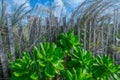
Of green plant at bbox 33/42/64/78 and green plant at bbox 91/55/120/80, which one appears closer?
green plant at bbox 33/42/64/78

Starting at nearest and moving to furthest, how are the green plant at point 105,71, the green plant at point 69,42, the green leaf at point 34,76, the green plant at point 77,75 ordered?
the green leaf at point 34,76 < the green plant at point 77,75 < the green plant at point 105,71 < the green plant at point 69,42

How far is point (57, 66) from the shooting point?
3.98 m

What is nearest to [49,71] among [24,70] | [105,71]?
[24,70]

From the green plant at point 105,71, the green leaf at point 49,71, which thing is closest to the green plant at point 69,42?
the green plant at point 105,71

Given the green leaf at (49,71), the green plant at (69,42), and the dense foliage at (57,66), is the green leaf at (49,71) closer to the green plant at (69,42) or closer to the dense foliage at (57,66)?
the dense foliage at (57,66)

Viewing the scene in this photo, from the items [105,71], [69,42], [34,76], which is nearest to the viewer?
[34,76]

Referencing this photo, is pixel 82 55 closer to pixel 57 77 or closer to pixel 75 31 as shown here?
pixel 57 77

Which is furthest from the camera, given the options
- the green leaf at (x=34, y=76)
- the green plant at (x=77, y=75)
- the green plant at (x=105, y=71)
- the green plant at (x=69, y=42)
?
the green plant at (x=69, y=42)

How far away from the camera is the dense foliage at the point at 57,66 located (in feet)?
12.9

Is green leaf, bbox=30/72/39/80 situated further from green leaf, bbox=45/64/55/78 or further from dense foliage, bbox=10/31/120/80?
green leaf, bbox=45/64/55/78

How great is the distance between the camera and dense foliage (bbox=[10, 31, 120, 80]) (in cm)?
394

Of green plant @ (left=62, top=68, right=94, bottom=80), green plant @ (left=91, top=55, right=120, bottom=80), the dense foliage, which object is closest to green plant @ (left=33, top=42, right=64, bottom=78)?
the dense foliage

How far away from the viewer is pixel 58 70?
166 inches

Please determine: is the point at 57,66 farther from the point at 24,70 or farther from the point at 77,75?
the point at 24,70
